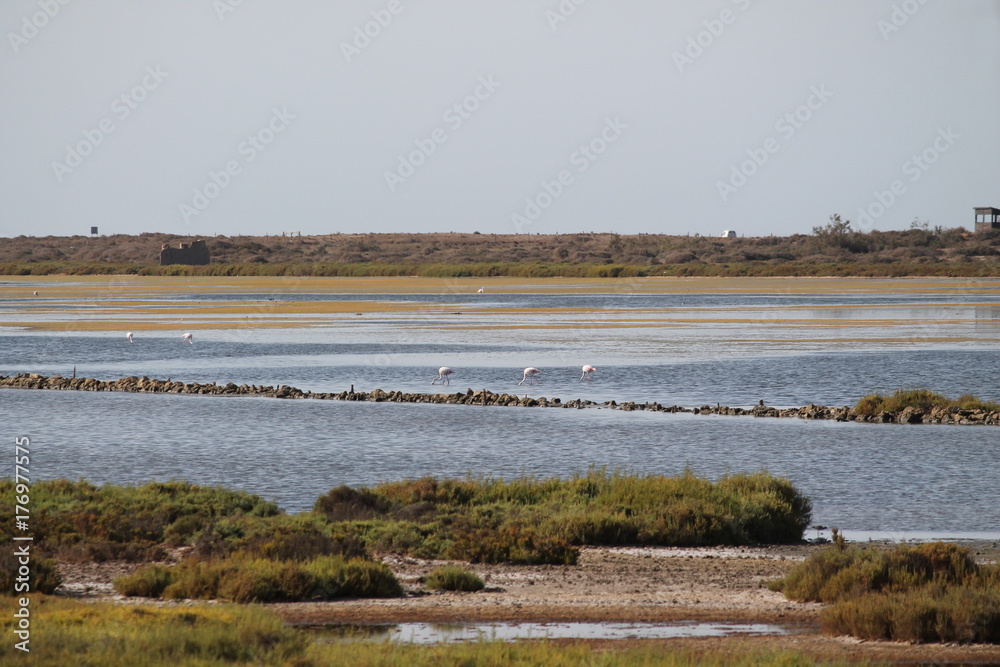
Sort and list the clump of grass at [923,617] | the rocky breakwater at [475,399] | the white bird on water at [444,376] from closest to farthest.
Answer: the clump of grass at [923,617] < the rocky breakwater at [475,399] < the white bird on water at [444,376]

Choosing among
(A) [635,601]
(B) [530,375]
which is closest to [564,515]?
(A) [635,601]

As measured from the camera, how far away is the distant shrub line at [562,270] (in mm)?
106938

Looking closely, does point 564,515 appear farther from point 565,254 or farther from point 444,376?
point 565,254

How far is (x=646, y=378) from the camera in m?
30.9

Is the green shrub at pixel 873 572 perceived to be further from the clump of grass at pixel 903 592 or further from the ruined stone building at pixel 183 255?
the ruined stone building at pixel 183 255

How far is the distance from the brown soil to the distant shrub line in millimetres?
97507

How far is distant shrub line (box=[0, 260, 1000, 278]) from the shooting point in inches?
4210

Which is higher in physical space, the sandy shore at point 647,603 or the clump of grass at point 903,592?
the clump of grass at point 903,592

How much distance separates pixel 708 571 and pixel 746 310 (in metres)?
51.0

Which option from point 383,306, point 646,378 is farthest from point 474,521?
point 383,306

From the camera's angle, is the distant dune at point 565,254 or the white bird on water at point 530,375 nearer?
the white bird on water at point 530,375

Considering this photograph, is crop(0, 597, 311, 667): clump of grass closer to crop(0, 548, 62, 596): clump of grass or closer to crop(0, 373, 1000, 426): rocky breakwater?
crop(0, 548, 62, 596): clump of grass

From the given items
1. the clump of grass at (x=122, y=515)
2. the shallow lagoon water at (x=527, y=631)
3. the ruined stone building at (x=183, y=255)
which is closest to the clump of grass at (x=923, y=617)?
the shallow lagoon water at (x=527, y=631)

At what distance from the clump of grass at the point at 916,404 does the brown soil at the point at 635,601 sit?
37.8 feet
